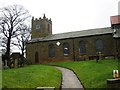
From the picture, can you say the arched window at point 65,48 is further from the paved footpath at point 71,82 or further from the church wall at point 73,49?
the paved footpath at point 71,82

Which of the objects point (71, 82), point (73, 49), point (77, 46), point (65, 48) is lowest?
point (71, 82)

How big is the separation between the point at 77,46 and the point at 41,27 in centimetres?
1496

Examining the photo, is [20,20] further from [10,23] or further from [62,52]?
[62,52]

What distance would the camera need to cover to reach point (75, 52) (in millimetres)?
51875

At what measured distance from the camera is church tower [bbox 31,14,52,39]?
62500mm

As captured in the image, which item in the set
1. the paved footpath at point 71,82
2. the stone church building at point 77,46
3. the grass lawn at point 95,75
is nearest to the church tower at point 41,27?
the stone church building at point 77,46

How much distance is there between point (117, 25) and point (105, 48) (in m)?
5.41

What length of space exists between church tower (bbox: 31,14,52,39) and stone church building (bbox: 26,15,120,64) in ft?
0.91

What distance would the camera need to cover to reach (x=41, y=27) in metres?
63.2

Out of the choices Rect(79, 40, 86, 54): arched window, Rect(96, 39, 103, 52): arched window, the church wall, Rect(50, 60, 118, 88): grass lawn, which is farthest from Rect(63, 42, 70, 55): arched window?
Rect(50, 60, 118, 88): grass lawn

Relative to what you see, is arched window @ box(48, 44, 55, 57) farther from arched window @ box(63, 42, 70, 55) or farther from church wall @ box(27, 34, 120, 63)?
arched window @ box(63, 42, 70, 55)

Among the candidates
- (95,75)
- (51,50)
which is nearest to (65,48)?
(51,50)

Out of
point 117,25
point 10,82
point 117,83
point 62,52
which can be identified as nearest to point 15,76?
point 10,82

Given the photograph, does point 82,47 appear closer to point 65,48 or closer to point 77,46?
point 77,46
